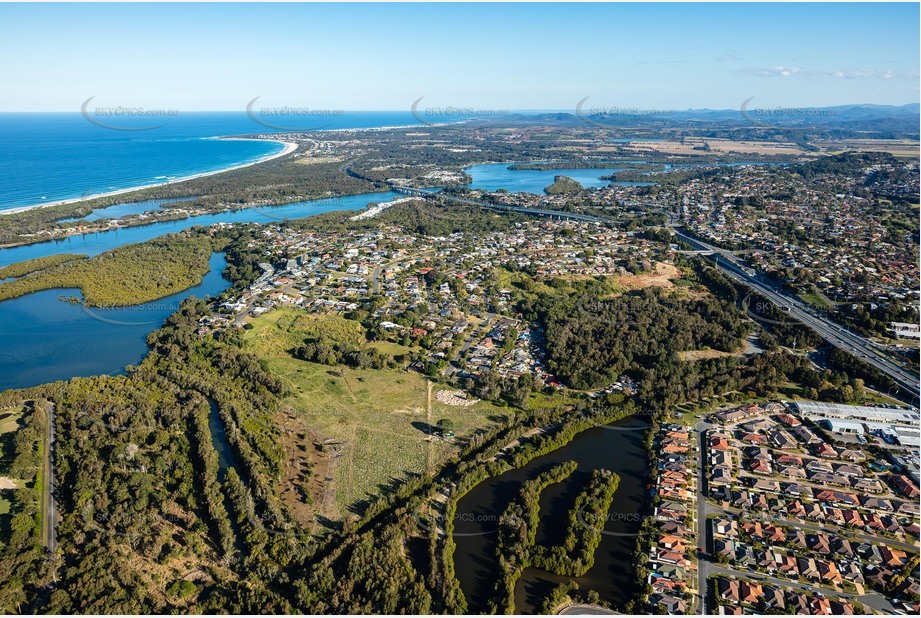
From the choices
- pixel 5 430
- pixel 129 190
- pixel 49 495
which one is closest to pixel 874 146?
pixel 129 190

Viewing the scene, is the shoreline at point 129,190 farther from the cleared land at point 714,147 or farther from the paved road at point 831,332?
the cleared land at point 714,147

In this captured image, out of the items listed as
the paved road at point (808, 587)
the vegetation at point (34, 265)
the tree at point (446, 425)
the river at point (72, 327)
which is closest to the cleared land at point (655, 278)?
the tree at point (446, 425)

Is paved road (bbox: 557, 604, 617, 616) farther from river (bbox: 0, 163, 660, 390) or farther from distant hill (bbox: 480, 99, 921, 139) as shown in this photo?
distant hill (bbox: 480, 99, 921, 139)

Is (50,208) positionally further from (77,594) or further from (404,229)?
(77,594)

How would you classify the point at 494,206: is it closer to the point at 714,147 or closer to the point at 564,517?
the point at 564,517

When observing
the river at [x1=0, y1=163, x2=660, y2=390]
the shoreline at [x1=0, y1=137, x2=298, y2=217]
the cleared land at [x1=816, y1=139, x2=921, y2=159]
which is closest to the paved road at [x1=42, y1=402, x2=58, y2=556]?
the river at [x1=0, y1=163, x2=660, y2=390]

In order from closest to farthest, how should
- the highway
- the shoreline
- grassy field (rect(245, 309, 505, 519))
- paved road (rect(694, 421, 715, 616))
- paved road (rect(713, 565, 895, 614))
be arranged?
1. paved road (rect(713, 565, 895, 614))
2. paved road (rect(694, 421, 715, 616))
3. grassy field (rect(245, 309, 505, 519))
4. the highway
5. the shoreline
